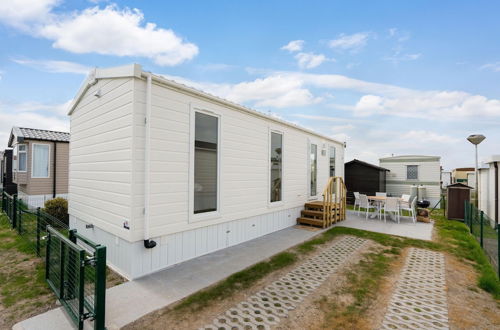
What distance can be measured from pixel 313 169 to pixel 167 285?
6.32 metres

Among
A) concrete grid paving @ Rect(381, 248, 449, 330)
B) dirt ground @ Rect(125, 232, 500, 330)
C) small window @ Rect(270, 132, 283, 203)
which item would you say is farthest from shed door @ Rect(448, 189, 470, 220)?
small window @ Rect(270, 132, 283, 203)

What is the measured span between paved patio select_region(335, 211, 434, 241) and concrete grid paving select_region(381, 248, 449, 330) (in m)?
2.26

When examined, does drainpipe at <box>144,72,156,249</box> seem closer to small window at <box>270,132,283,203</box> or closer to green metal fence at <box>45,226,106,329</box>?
green metal fence at <box>45,226,106,329</box>

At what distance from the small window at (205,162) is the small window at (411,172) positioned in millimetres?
14502

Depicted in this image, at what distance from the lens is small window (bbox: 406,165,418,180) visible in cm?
1424

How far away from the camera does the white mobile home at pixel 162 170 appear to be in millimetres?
3518

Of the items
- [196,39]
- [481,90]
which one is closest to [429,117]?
[481,90]

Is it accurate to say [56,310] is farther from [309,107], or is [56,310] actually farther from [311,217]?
[309,107]

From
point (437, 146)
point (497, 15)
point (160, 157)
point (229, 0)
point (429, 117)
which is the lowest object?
point (160, 157)

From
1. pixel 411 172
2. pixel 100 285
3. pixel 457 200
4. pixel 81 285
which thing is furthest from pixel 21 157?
pixel 411 172

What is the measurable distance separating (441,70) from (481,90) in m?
2.16

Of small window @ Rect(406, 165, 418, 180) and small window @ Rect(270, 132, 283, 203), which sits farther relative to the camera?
small window @ Rect(406, 165, 418, 180)

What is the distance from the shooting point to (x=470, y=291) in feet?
10.7

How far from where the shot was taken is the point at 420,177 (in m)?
14.0
